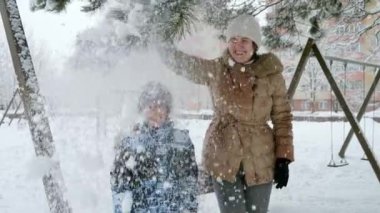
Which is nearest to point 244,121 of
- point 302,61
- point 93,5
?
point 93,5

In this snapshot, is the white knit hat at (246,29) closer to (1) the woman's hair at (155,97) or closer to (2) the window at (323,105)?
(1) the woman's hair at (155,97)

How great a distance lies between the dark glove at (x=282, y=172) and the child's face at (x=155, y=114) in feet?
2.41

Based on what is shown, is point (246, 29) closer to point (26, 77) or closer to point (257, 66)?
point (257, 66)

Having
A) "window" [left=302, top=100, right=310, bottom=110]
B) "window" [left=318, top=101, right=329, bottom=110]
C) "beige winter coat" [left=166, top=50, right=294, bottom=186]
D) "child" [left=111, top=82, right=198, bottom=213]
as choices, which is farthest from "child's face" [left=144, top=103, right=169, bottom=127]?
"window" [left=318, top=101, right=329, bottom=110]

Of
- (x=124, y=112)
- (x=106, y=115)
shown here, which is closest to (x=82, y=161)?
(x=106, y=115)

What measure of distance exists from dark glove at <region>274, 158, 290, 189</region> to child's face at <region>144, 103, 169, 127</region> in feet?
2.41

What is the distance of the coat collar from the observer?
3.14 metres

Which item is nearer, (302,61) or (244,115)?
(244,115)

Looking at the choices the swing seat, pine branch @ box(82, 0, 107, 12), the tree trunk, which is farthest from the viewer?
the swing seat

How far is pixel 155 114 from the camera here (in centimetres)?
290

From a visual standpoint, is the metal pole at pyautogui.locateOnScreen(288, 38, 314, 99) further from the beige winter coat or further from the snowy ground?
the beige winter coat

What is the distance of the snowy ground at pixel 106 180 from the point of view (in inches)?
173

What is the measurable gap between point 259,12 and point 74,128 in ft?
7.22

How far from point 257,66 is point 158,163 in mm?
795
